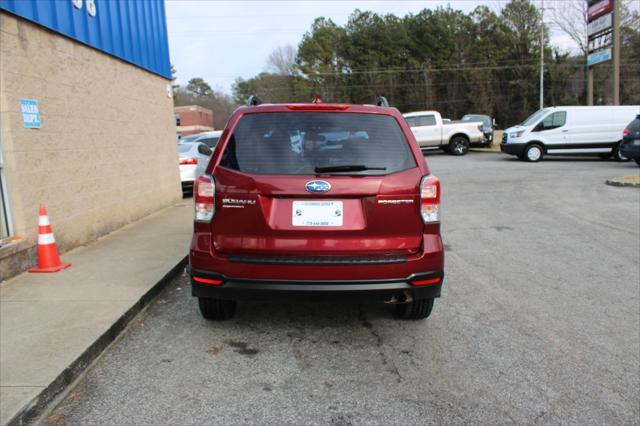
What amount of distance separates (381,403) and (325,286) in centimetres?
86

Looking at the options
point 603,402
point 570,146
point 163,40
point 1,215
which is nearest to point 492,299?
point 603,402

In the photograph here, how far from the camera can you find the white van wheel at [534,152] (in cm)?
1925

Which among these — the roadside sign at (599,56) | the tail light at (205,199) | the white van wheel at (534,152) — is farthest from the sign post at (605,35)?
the tail light at (205,199)

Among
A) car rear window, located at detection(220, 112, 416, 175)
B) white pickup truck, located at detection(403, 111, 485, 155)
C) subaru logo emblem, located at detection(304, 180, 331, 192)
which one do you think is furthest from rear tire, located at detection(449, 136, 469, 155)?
subaru logo emblem, located at detection(304, 180, 331, 192)

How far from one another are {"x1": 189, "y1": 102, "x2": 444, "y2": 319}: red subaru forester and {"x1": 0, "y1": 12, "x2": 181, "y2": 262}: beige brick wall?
3.21m

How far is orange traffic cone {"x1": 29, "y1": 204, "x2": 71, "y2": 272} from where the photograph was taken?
5574 millimetres

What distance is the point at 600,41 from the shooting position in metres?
23.6

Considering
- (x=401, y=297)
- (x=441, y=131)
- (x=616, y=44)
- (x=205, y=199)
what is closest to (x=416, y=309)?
(x=401, y=297)

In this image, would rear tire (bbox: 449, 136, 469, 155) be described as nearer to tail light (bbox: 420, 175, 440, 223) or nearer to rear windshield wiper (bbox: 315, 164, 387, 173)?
tail light (bbox: 420, 175, 440, 223)

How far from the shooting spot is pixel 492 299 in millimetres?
4781

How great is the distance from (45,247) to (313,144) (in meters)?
3.70

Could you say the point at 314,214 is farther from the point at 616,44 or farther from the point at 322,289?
the point at 616,44

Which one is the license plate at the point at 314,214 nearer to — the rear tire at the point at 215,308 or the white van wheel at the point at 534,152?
the rear tire at the point at 215,308

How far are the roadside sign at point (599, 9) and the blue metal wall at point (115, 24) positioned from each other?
20183 millimetres
